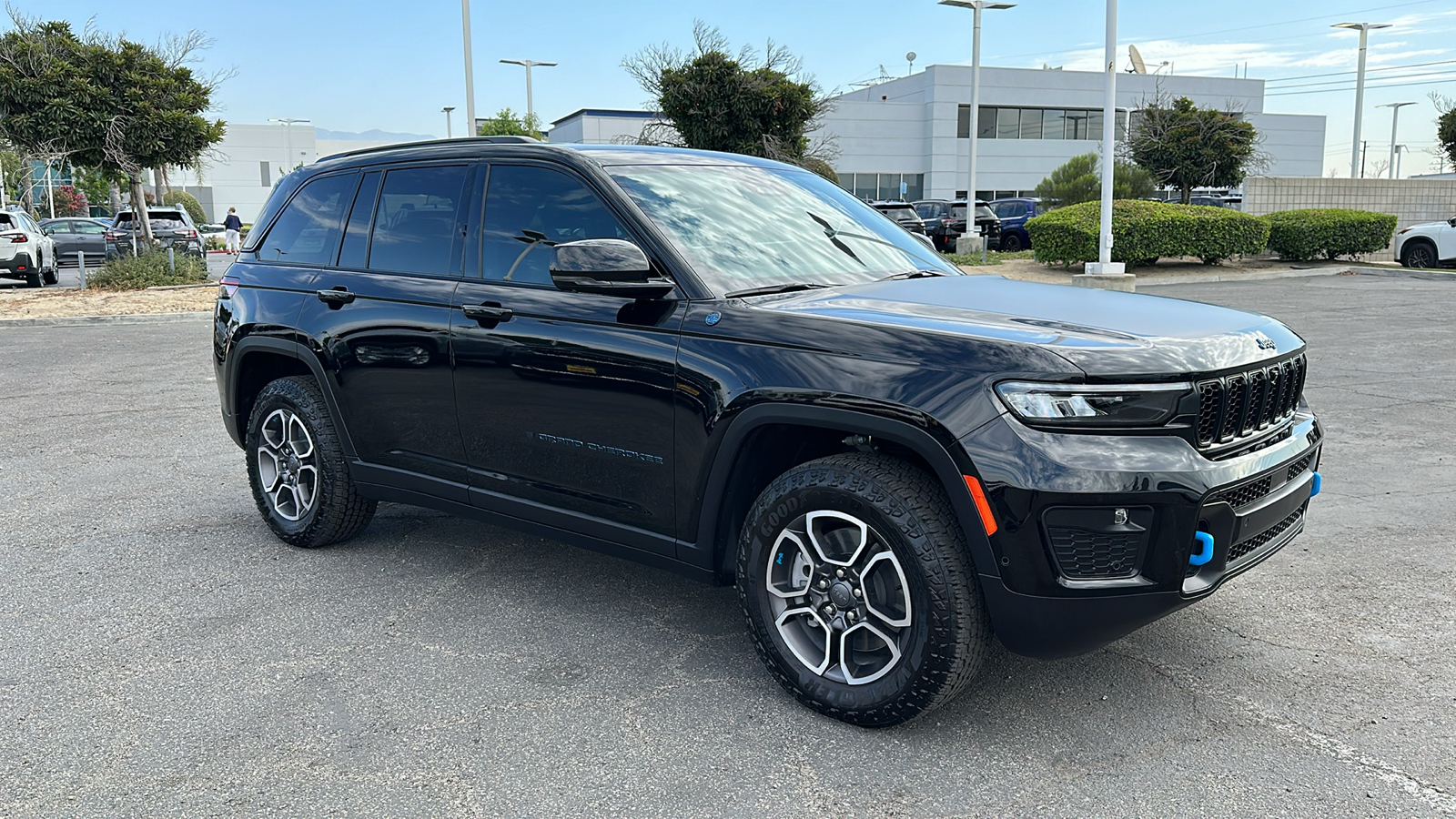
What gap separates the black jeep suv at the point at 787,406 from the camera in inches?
120

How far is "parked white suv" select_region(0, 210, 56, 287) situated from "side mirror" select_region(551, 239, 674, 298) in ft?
74.3

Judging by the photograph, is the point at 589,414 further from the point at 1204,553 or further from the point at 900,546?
the point at 1204,553

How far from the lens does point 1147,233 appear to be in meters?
23.2

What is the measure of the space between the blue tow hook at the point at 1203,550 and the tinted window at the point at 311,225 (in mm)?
3867

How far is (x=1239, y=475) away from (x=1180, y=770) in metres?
0.87

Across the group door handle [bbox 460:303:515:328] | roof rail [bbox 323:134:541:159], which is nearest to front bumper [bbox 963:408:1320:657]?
door handle [bbox 460:303:515:328]

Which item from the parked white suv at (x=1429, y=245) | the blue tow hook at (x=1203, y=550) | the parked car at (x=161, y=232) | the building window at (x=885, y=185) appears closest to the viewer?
the blue tow hook at (x=1203, y=550)

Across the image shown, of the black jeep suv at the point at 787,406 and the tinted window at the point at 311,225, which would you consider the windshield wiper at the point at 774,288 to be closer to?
the black jeep suv at the point at 787,406

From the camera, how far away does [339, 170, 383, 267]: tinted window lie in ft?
16.4

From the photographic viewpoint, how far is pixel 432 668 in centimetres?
397

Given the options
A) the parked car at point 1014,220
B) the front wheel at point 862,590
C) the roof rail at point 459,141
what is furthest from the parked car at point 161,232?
the front wheel at point 862,590

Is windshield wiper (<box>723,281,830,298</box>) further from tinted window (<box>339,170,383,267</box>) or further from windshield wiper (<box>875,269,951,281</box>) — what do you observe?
tinted window (<box>339,170,383,267</box>)

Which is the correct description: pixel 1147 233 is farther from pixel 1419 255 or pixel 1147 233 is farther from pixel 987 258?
pixel 1419 255

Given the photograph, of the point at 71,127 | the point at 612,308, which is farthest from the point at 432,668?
the point at 71,127
